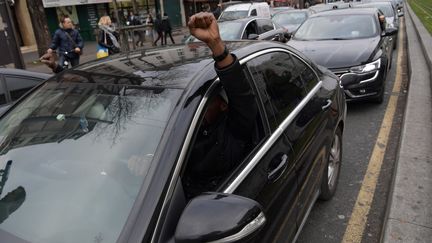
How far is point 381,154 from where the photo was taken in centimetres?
479

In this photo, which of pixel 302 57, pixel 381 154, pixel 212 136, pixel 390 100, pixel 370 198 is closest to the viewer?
pixel 212 136

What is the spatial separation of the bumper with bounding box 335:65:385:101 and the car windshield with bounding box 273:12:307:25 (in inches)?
378

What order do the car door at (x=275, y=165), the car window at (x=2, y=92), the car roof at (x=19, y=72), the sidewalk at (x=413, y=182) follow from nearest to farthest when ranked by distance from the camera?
the car door at (x=275, y=165), the sidewalk at (x=413, y=182), the car window at (x=2, y=92), the car roof at (x=19, y=72)

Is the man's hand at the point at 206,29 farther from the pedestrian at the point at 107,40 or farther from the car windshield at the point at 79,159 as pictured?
the pedestrian at the point at 107,40

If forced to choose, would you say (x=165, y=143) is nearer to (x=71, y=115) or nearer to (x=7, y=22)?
(x=71, y=115)

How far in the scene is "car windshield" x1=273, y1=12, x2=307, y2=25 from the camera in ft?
50.4

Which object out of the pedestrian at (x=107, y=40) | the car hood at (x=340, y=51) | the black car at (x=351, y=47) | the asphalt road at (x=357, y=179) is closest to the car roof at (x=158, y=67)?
the asphalt road at (x=357, y=179)

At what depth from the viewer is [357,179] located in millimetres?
4164

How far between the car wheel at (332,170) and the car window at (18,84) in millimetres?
3687

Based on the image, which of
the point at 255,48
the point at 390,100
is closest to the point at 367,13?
the point at 390,100

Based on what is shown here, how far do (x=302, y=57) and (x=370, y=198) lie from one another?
1488mm

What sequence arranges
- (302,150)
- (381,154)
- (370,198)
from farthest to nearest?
1. (381,154)
2. (370,198)
3. (302,150)

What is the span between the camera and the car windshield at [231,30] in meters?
9.40

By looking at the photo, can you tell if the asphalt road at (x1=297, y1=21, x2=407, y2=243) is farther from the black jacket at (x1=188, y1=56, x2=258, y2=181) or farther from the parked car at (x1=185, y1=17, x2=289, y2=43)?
the parked car at (x1=185, y1=17, x2=289, y2=43)
